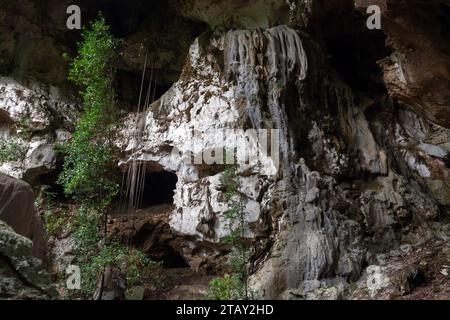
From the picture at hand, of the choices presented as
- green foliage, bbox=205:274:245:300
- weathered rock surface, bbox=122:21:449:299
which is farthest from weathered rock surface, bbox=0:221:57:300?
weathered rock surface, bbox=122:21:449:299

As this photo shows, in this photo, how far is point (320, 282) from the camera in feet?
24.1

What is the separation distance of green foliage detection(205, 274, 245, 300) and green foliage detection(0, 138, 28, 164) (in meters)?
6.61

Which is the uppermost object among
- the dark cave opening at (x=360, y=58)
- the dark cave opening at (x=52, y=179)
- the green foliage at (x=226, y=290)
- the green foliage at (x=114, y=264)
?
the dark cave opening at (x=360, y=58)

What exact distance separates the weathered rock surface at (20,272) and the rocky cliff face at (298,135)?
3.62 m

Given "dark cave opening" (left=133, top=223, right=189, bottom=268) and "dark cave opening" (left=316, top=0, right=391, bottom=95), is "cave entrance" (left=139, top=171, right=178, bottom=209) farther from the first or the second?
"dark cave opening" (left=316, top=0, right=391, bottom=95)

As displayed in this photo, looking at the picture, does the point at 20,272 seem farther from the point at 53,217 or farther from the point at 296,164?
the point at 53,217

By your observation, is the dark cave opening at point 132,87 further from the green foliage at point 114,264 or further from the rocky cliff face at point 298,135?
the green foliage at point 114,264

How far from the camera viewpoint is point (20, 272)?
15.2 feet

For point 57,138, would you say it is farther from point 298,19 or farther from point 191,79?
point 298,19

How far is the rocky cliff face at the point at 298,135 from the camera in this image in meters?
7.21

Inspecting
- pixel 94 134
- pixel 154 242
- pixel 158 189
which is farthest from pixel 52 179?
pixel 154 242

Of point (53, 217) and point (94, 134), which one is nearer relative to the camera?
point (94, 134)

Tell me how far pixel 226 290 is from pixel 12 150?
7.02m

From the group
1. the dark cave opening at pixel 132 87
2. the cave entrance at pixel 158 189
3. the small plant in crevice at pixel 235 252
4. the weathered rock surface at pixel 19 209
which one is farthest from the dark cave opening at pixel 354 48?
the weathered rock surface at pixel 19 209
